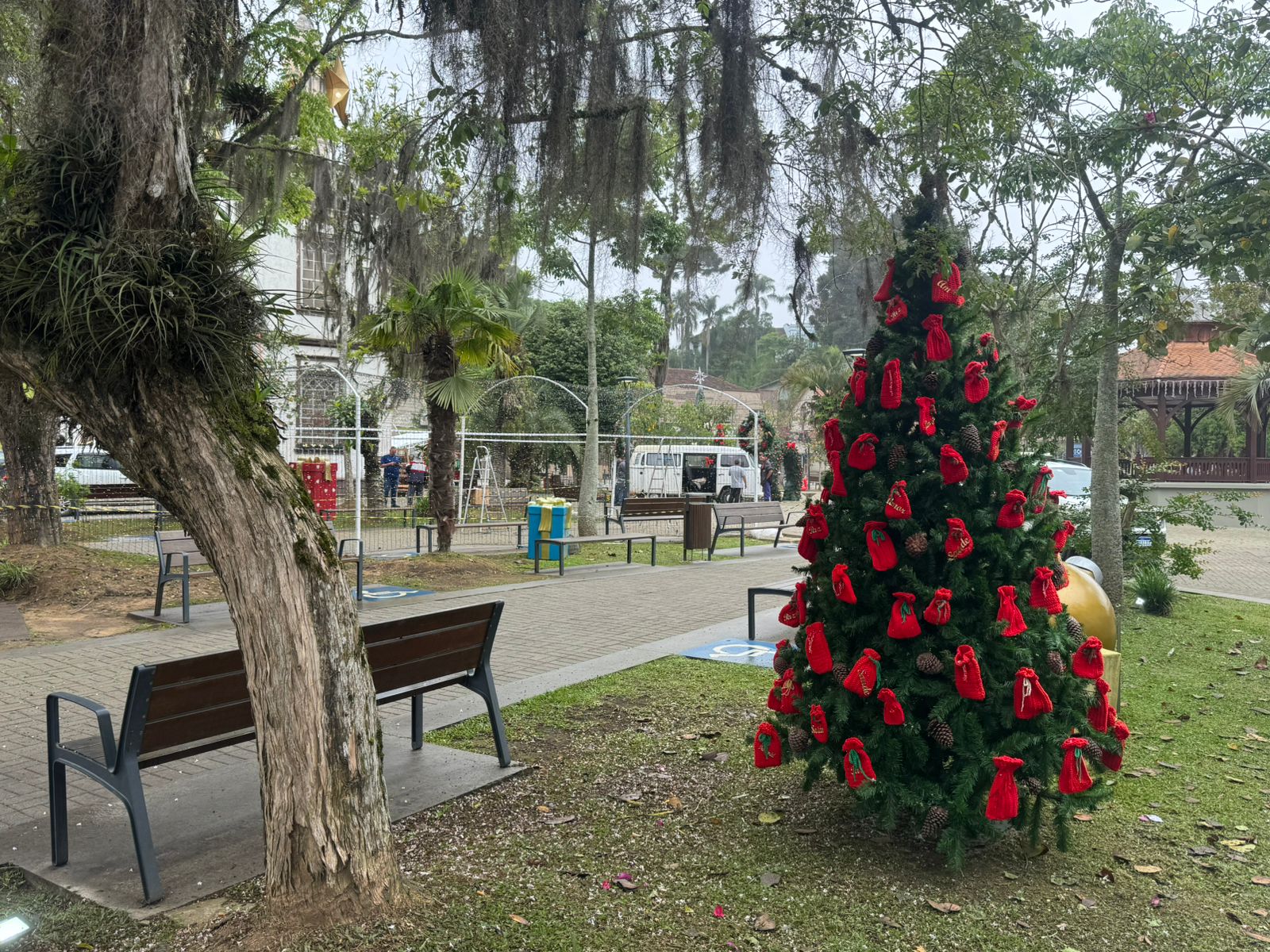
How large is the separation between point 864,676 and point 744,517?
1341cm

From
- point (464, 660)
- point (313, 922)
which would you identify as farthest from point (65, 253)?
point (464, 660)

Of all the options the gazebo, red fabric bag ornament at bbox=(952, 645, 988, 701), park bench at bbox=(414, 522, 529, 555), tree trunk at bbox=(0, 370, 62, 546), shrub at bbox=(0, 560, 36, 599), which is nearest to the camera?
red fabric bag ornament at bbox=(952, 645, 988, 701)

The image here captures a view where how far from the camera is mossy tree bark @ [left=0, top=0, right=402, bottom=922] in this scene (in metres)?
A: 2.98

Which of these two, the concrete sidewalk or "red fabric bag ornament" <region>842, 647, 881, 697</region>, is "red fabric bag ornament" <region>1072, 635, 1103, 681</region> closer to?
"red fabric bag ornament" <region>842, 647, 881, 697</region>

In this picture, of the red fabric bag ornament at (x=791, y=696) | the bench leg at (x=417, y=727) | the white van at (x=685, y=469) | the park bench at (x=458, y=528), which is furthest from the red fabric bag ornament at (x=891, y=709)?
the white van at (x=685, y=469)

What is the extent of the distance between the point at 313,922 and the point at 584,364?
30520 millimetres

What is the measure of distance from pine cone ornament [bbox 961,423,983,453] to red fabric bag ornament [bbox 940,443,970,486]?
0.05 meters

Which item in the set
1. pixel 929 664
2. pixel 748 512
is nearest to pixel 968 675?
pixel 929 664

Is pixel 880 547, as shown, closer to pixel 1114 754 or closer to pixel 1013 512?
pixel 1013 512

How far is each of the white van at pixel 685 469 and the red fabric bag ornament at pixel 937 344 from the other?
2392cm

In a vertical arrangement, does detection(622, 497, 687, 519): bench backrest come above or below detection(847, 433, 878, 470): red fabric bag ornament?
below

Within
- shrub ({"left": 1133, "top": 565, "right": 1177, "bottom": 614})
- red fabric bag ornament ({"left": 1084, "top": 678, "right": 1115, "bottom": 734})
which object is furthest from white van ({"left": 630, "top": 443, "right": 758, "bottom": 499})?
red fabric bag ornament ({"left": 1084, "top": 678, "right": 1115, "bottom": 734})

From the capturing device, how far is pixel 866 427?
3938 millimetres

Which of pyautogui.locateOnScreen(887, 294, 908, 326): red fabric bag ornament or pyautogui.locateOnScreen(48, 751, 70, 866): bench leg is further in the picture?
pyautogui.locateOnScreen(887, 294, 908, 326): red fabric bag ornament
